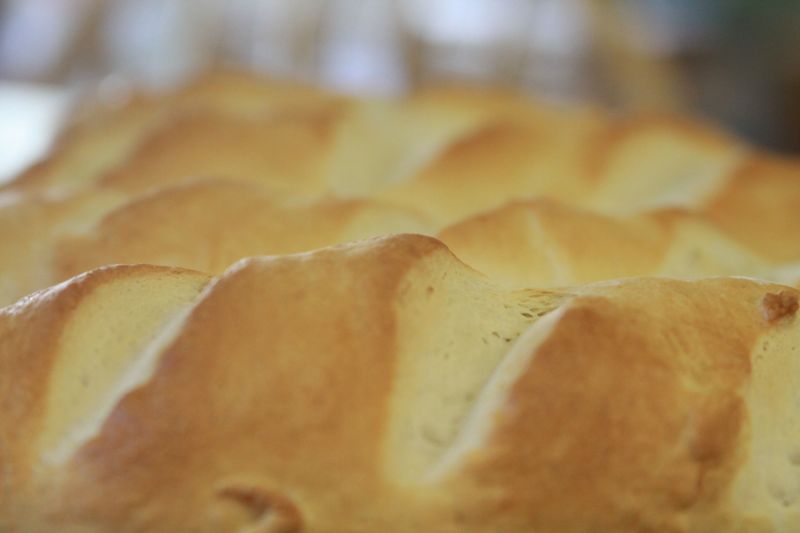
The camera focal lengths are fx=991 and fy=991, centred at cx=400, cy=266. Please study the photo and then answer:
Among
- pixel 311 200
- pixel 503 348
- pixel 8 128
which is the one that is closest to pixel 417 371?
pixel 503 348

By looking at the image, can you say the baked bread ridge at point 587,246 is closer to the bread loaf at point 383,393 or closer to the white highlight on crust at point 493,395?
the bread loaf at point 383,393

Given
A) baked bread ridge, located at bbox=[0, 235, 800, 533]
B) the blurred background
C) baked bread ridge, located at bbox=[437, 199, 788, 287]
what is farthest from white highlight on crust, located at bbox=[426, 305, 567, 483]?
the blurred background

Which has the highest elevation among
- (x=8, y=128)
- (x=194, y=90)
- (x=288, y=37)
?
(x=194, y=90)

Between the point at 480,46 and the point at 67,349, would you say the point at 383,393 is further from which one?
the point at 480,46

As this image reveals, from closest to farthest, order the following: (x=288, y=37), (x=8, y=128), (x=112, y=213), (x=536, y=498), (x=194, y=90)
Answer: (x=536, y=498) → (x=112, y=213) → (x=194, y=90) → (x=8, y=128) → (x=288, y=37)

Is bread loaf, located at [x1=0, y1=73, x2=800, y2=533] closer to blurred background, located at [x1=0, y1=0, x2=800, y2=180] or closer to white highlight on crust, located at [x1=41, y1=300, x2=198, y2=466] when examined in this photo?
white highlight on crust, located at [x1=41, y1=300, x2=198, y2=466]

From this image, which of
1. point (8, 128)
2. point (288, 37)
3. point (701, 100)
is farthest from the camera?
point (288, 37)

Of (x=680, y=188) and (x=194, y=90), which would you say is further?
(x=194, y=90)

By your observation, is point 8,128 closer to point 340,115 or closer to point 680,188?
point 340,115

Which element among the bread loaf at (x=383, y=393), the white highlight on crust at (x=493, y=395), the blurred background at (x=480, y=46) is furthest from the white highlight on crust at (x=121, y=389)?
the blurred background at (x=480, y=46)
